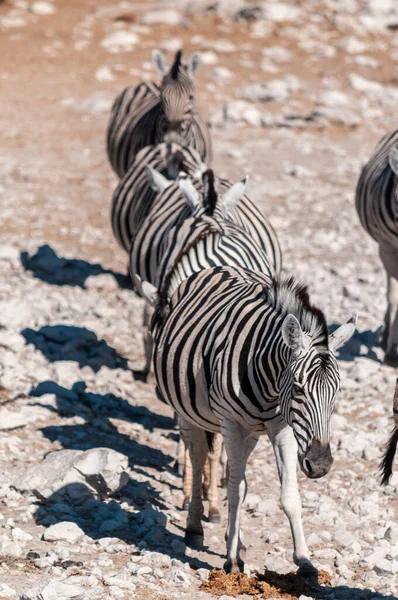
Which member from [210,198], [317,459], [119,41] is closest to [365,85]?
[119,41]

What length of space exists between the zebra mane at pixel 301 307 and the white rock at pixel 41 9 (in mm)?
19428

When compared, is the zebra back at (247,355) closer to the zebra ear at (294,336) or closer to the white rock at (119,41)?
the zebra ear at (294,336)

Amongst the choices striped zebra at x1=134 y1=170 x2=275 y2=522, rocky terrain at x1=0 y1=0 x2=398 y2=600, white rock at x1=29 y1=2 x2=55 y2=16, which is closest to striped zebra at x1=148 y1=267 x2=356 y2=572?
striped zebra at x1=134 y1=170 x2=275 y2=522

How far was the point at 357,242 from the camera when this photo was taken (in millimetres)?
11859

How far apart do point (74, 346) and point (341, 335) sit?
176 inches

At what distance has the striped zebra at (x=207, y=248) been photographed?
6.46m

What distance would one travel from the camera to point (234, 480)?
5203mm

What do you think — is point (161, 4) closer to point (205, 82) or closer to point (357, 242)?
point (205, 82)

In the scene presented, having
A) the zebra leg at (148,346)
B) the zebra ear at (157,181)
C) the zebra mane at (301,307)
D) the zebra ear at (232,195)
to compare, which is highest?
the zebra mane at (301,307)

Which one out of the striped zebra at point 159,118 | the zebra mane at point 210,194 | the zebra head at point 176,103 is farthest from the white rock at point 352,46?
the zebra mane at point 210,194

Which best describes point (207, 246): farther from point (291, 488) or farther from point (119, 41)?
point (119, 41)

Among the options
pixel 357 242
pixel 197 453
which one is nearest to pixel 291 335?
pixel 197 453

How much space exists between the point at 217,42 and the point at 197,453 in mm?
16524

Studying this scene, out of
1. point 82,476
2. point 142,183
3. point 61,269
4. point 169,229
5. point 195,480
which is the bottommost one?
point 61,269
